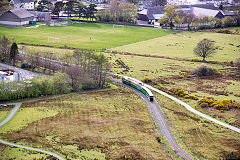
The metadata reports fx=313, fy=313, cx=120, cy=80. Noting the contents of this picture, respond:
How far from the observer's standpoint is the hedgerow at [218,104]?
6307 centimetres

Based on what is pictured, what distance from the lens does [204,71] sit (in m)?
85.6

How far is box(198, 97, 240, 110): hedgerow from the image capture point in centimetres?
6307

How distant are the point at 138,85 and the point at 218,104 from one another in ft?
61.2

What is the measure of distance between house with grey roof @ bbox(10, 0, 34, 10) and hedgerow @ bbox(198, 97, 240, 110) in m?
137

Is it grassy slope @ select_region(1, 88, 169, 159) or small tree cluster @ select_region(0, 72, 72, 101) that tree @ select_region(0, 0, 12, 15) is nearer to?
small tree cluster @ select_region(0, 72, 72, 101)

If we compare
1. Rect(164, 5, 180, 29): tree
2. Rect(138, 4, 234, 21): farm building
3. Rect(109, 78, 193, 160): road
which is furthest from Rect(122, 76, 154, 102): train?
Rect(138, 4, 234, 21): farm building

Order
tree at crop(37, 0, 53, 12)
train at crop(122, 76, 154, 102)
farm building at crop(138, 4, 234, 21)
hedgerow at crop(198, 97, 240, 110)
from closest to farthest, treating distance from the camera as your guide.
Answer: hedgerow at crop(198, 97, 240, 110) → train at crop(122, 76, 154, 102) → farm building at crop(138, 4, 234, 21) → tree at crop(37, 0, 53, 12)

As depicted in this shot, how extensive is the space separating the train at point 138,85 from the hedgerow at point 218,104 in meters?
10.5

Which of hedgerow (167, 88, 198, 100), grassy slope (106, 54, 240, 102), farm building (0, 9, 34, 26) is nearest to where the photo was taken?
hedgerow (167, 88, 198, 100)

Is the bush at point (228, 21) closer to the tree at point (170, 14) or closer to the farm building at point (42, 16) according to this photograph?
the tree at point (170, 14)

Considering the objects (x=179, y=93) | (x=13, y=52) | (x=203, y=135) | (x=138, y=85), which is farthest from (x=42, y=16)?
(x=203, y=135)

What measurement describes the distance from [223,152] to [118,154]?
1574 cm

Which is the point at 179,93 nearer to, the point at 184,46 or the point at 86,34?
the point at 184,46

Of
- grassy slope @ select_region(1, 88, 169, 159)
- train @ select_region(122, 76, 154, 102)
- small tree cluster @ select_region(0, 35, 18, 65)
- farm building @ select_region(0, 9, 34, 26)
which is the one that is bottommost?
grassy slope @ select_region(1, 88, 169, 159)
